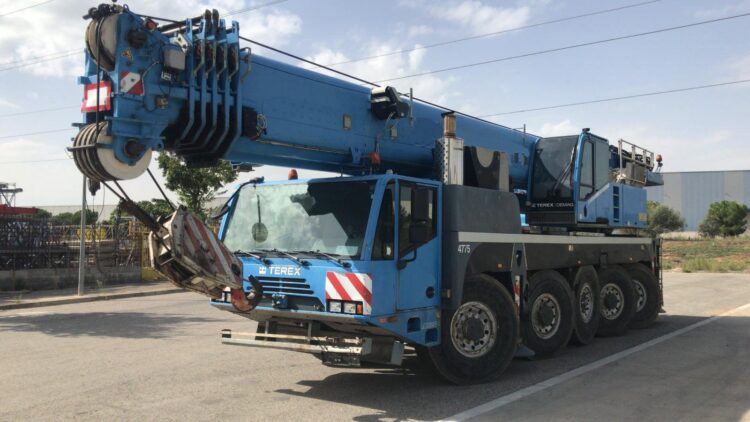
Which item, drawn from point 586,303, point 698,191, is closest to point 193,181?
point 586,303

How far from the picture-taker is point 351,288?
6.24 m

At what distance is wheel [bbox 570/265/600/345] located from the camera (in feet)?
32.7

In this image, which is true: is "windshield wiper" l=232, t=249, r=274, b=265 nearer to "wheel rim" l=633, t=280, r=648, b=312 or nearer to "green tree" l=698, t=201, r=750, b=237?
"wheel rim" l=633, t=280, r=648, b=312

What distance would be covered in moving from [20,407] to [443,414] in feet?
14.2

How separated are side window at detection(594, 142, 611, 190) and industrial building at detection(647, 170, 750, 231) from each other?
9166 cm

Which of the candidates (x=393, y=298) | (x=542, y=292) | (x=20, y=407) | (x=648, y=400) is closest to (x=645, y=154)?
(x=542, y=292)

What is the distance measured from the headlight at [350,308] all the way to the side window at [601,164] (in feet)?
21.1

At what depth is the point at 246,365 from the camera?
8.55m

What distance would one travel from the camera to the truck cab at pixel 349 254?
20.7 ft

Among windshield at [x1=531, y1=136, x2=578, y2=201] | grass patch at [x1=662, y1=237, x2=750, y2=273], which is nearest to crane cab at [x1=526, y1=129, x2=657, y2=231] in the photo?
windshield at [x1=531, y1=136, x2=578, y2=201]

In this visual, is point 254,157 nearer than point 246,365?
Yes

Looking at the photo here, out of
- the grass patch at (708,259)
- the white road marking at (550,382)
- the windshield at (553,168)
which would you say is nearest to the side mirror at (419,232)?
the white road marking at (550,382)

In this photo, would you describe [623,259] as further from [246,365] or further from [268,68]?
[268,68]

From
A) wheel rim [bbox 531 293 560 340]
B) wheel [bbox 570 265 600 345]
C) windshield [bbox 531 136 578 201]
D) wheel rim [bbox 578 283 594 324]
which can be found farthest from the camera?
windshield [bbox 531 136 578 201]
